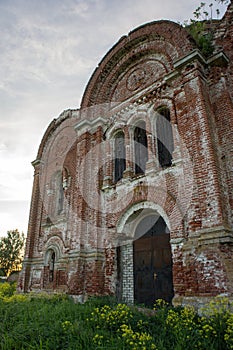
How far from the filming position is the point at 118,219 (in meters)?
9.06

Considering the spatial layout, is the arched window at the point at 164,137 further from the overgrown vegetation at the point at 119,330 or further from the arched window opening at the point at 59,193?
the arched window opening at the point at 59,193

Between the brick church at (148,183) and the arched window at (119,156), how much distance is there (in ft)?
0.15

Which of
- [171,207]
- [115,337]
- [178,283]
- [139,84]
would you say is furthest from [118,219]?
[139,84]

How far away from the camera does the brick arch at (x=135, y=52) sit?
9.33 meters

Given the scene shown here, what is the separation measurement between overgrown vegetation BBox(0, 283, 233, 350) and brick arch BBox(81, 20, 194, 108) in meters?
7.75

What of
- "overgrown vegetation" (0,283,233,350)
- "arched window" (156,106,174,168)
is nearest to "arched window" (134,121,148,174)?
"arched window" (156,106,174,168)

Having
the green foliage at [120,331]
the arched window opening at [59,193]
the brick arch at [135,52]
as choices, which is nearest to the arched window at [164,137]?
the brick arch at [135,52]

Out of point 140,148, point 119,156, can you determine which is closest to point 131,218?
point 140,148

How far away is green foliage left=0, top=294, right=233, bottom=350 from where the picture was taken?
155 inches

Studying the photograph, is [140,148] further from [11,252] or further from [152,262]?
[11,252]

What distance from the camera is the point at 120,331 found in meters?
4.54

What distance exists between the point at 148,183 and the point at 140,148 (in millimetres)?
1890

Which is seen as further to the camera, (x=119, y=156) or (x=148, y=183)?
(x=119, y=156)

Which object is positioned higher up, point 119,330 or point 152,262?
point 152,262
